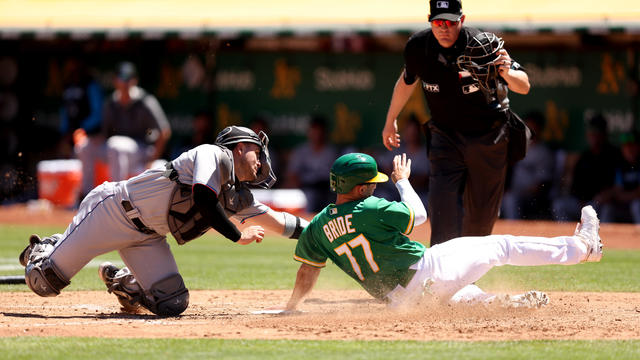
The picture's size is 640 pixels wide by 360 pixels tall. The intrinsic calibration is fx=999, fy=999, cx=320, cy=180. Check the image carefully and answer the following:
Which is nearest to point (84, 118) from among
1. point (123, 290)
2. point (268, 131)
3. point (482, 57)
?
point (268, 131)

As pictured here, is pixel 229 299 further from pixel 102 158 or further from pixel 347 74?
pixel 347 74

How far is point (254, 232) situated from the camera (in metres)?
5.91

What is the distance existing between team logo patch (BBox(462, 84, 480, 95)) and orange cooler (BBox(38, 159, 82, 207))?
9935 mm

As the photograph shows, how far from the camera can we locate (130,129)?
1376 centimetres

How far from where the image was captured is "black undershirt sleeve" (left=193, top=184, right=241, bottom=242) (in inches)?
225

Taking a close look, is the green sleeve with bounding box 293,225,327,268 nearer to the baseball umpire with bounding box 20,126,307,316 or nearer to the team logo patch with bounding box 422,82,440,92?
the baseball umpire with bounding box 20,126,307,316

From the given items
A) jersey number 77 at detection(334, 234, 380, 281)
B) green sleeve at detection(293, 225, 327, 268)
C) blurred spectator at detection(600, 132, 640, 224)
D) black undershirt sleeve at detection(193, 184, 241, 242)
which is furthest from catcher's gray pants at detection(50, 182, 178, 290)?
blurred spectator at detection(600, 132, 640, 224)

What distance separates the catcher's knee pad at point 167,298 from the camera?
624 centimetres

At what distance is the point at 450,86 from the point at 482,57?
16.3 inches

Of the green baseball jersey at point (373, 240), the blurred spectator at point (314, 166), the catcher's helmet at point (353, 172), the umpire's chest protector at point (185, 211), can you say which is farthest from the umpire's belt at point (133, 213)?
the blurred spectator at point (314, 166)

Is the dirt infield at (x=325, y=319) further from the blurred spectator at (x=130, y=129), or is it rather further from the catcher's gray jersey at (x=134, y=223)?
the blurred spectator at (x=130, y=129)

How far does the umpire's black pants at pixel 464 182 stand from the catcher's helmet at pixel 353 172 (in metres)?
1.14

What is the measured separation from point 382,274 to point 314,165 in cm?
925

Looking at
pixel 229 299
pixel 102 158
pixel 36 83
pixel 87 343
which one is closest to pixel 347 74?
pixel 102 158
